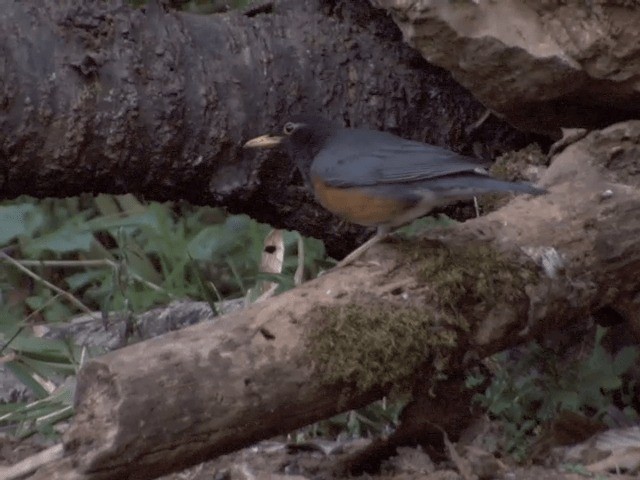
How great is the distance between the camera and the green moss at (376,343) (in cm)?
298

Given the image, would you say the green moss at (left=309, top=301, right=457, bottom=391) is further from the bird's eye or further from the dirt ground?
the bird's eye

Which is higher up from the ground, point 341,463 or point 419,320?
point 419,320

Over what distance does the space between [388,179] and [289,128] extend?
0.59 metres

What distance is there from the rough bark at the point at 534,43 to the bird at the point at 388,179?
389mm

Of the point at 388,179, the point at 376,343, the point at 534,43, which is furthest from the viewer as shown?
the point at 534,43

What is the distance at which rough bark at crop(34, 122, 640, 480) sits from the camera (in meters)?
2.68

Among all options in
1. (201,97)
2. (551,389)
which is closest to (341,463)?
(551,389)

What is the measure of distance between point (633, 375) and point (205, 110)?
176 centimetres

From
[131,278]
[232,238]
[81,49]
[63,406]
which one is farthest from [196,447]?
[232,238]

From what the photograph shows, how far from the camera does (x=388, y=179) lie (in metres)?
3.81

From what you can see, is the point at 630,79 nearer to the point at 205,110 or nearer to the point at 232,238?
the point at 205,110

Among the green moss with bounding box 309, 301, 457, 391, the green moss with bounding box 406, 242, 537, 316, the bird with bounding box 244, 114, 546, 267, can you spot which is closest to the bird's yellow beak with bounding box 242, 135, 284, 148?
the bird with bounding box 244, 114, 546, 267

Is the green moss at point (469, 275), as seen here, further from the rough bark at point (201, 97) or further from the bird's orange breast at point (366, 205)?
the rough bark at point (201, 97)

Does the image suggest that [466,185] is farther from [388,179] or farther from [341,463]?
[341,463]
